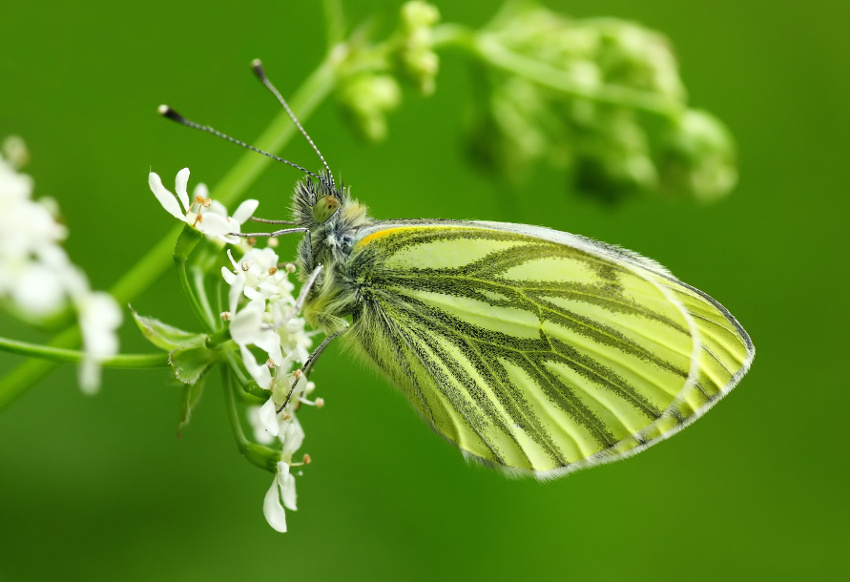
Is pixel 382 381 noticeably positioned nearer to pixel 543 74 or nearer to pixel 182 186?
pixel 543 74

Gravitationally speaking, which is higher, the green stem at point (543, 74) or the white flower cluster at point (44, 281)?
A: the green stem at point (543, 74)

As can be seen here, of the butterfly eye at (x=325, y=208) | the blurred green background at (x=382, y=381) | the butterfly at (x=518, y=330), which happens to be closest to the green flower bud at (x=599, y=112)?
the blurred green background at (x=382, y=381)

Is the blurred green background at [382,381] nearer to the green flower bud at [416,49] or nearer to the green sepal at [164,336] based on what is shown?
the green flower bud at [416,49]

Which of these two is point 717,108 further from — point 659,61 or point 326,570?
point 326,570

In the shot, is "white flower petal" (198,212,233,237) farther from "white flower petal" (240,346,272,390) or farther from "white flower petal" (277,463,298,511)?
"white flower petal" (277,463,298,511)

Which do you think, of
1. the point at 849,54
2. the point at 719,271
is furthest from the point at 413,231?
the point at 849,54
